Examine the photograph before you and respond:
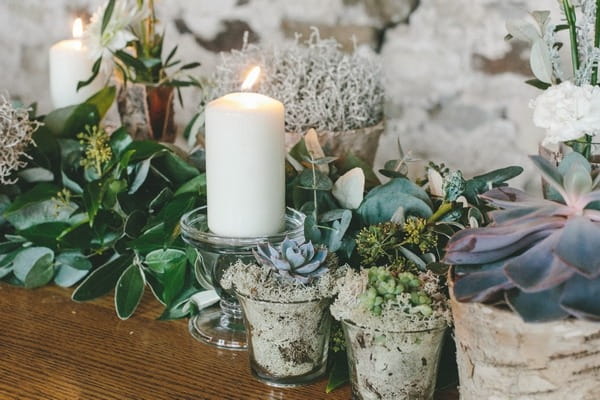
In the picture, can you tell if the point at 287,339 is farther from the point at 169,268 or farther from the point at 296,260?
the point at 169,268

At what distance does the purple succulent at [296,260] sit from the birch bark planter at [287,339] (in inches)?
0.9

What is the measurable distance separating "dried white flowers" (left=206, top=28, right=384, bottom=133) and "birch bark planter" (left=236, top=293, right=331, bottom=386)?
32 centimetres

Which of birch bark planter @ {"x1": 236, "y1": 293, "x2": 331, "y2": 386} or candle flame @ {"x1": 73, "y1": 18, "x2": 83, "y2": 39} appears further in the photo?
candle flame @ {"x1": 73, "y1": 18, "x2": 83, "y2": 39}

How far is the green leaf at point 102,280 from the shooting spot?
2.67ft

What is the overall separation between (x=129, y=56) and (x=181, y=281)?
0.33 meters

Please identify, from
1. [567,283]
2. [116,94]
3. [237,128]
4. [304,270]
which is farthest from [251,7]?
[567,283]

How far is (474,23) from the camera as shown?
107 cm

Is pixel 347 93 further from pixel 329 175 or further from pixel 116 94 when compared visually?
pixel 116 94

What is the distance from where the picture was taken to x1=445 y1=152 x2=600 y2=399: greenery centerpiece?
1.58 ft

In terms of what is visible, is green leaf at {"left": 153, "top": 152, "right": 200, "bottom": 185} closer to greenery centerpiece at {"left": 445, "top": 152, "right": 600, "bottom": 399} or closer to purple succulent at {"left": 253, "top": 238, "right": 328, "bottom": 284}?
purple succulent at {"left": 253, "top": 238, "right": 328, "bottom": 284}

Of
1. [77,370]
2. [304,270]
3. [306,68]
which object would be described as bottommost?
[77,370]

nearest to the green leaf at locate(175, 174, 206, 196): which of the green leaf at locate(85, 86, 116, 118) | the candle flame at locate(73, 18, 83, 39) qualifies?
the green leaf at locate(85, 86, 116, 118)

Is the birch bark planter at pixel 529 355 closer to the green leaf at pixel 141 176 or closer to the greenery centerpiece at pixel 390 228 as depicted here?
the greenery centerpiece at pixel 390 228

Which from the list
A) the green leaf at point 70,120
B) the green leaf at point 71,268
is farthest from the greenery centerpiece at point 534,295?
the green leaf at point 70,120
